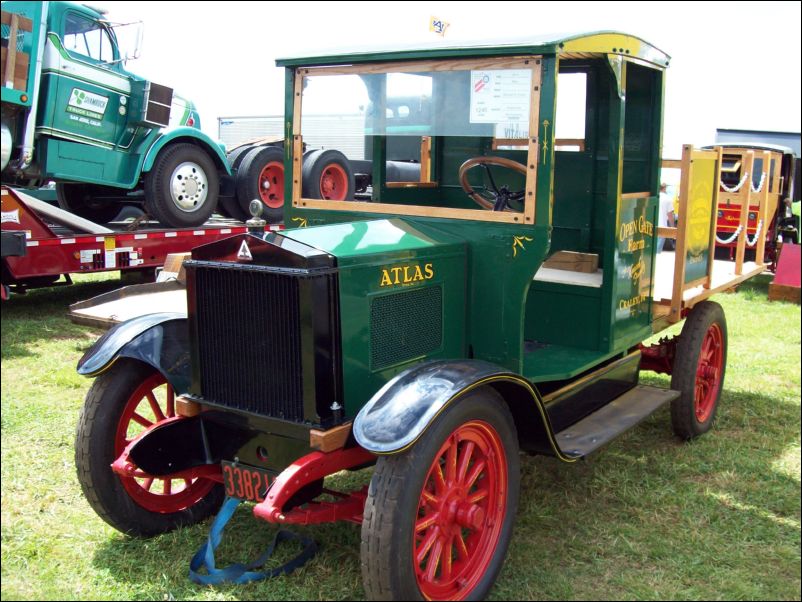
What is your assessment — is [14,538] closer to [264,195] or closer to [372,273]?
[372,273]

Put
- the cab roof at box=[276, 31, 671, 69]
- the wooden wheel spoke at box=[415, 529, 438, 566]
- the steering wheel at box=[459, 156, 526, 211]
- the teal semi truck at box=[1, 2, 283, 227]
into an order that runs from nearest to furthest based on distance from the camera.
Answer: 1. the wooden wheel spoke at box=[415, 529, 438, 566]
2. the cab roof at box=[276, 31, 671, 69]
3. the steering wheel at box=[459, 156, 526, 211]
4. the teal semi truck at box=[1, 2, 283, 227]

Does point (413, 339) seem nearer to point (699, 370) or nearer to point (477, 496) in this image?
point (477, 496)

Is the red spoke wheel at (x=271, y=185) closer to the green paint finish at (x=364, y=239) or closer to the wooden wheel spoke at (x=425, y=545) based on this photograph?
the green paint finish at (x=364, y=239)

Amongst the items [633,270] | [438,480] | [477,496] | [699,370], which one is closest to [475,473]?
[477,496]

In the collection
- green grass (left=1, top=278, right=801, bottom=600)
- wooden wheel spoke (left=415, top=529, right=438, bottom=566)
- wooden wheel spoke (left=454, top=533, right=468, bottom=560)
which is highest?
wooden wheel spoke (left=415, top=529, right=438, bottom=566)

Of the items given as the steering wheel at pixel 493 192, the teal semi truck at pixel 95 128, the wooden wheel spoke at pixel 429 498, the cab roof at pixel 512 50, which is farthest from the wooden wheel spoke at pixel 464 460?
the teal semi truck at pixel 95 128

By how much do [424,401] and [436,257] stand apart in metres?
0.84

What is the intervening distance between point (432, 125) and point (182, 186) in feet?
19.3

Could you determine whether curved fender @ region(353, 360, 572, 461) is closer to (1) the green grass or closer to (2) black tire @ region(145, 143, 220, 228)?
(1) the green grass

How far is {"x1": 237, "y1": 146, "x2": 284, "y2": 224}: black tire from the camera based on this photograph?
32.1 ft

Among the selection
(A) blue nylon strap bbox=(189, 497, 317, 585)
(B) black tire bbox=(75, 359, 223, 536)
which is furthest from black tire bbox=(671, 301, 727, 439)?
(B) black tire bbox=(75, 359, 223, 536)

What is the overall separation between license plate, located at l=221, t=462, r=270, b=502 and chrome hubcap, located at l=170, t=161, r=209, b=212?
6.26m

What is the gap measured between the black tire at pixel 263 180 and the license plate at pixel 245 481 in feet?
22.4

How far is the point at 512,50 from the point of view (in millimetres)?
3318
